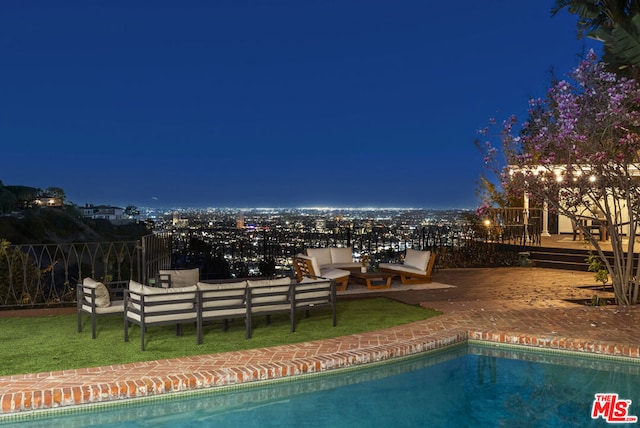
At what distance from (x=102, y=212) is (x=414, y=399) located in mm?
47326

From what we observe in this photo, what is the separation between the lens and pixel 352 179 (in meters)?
50.9

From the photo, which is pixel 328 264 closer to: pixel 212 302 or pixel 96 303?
pixel 212 302

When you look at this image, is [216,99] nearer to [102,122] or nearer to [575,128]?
[102,122]

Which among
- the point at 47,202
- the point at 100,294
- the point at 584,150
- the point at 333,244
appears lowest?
the point at 100,294

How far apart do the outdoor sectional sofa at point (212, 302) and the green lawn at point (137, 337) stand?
0.23m

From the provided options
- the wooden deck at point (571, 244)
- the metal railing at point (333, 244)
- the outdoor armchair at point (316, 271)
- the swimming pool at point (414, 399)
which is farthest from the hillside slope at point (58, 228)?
the swimming pool at point (414, 399)

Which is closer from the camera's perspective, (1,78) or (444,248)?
(444,248)

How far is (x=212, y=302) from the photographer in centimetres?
754

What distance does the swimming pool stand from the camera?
5445mm

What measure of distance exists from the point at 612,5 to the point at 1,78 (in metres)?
52.4

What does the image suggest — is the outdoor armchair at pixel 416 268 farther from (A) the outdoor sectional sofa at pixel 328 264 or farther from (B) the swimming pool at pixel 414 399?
(B) the swimming pool at pixel 414 399

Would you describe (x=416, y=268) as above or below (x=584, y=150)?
below

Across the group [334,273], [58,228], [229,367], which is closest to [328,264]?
[334,273]

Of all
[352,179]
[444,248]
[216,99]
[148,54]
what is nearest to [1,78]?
[148,54]
